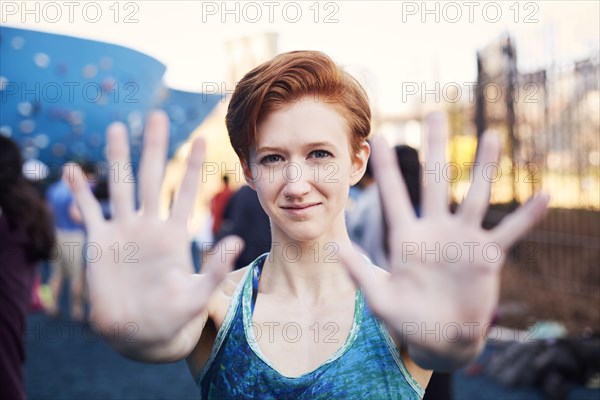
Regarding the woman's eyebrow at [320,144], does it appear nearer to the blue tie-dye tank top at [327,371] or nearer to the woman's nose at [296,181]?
the woman's nose at [296,181]

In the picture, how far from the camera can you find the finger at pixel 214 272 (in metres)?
1.27

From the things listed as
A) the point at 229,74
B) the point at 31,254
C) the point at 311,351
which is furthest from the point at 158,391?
the point at 229,74

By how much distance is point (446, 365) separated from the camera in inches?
52.6

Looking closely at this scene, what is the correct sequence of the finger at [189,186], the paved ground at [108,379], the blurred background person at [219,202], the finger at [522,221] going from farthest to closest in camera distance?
the blurred background person at [219,202], the paved ground at [108,379], the finger at [189,186], the finger at [522,221]

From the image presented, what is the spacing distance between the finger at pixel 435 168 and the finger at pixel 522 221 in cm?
12

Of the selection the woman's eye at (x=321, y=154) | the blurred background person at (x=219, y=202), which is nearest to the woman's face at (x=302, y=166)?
the woman's eye at (x=321, y=154)

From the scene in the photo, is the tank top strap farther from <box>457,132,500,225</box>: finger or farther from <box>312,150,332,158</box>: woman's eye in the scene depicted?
<box>457,132,500,225</box>: finger

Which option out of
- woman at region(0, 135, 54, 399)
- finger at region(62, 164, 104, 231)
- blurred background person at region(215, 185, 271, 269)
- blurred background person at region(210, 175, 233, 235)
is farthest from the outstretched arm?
blurred background person at region(210, 175, 233, 235)

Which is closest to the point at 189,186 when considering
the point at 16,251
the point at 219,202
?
the point at 16,251

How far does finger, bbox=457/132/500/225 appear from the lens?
3.95ft

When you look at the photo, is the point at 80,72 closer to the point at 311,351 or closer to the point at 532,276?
the point at 311,351

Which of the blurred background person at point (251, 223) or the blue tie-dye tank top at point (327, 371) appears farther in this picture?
the blurred background person at point (251, 223)

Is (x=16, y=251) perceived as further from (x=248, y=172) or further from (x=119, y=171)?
(x=119, y=171)

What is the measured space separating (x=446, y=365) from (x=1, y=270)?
258cm
